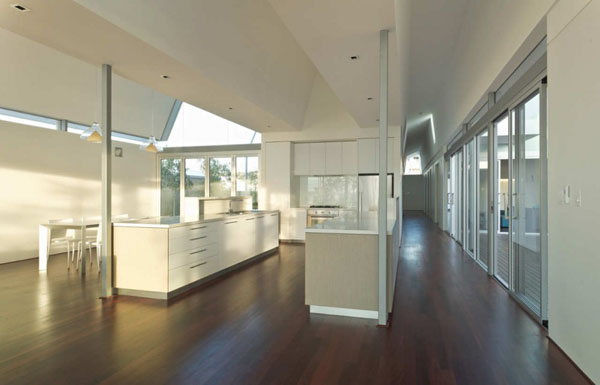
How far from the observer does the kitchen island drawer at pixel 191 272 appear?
4.04 metres

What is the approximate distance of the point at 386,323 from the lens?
3189 millimetres

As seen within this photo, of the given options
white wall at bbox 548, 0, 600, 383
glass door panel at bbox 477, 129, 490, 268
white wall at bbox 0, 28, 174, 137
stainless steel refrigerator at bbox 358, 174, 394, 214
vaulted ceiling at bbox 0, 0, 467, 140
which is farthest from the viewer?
stainless steel refrigerator at bbox 358, 174, 394, 214

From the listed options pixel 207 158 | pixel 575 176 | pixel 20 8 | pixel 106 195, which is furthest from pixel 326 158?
pixel 20 8

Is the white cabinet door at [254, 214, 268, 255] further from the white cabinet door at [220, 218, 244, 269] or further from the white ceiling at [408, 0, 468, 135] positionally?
the white ceiling at [408, 0, 468, 135]

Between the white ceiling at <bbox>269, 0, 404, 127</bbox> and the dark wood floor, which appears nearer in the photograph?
the dark wood floor

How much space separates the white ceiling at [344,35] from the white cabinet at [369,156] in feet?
9.86

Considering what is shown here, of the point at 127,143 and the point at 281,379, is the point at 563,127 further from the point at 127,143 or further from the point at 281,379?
the point at 127,143

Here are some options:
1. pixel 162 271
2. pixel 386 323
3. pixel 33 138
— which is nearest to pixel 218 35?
pixel 162 271

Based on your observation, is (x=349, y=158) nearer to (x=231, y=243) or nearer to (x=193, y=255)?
(x=231, y=243)

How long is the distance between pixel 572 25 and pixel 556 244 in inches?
58.8

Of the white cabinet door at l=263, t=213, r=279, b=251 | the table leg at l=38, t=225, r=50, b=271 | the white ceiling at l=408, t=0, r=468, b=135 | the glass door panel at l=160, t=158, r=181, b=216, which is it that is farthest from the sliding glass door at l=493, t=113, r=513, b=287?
the glass door panel at l=160, t=158, r=181, b=216

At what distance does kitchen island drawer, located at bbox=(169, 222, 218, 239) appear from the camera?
4082 mm

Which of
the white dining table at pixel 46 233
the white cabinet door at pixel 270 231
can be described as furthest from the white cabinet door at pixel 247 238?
the white dining table at pixel 46 233

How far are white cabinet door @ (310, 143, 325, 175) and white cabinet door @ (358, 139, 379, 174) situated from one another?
900 mm
